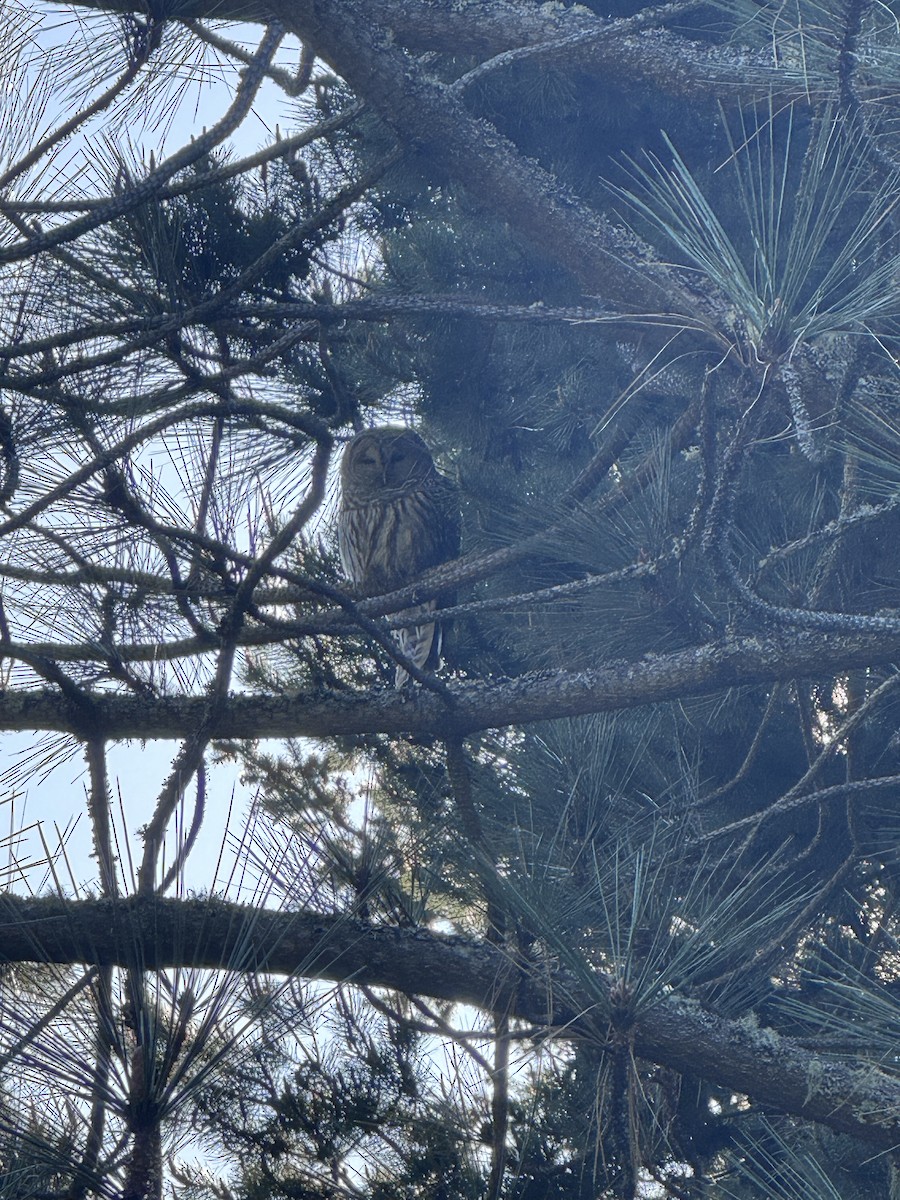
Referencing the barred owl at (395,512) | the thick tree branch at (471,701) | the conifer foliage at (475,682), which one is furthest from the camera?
the barred owl at (395,512)

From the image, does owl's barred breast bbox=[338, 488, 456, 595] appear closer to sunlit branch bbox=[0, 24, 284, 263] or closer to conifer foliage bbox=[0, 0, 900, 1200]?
conifer foliage bbox=[0, 0, 900, 1200]

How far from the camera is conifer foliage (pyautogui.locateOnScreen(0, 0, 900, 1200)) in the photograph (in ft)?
6.38

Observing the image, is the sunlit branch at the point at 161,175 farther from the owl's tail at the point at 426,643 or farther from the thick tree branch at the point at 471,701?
the owl's tail at the point at 426,643

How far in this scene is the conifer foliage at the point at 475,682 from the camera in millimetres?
1943

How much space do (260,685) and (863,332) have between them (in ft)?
7.78

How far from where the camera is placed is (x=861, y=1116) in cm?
221

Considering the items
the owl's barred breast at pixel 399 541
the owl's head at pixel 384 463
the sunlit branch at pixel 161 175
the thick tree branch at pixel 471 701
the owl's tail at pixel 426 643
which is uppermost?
the owl's head at pixel 384 463

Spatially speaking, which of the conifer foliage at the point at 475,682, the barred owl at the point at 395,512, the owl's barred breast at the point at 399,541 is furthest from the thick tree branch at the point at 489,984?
the owl's barred breast at the point at 399,541

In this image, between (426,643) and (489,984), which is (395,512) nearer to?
(426,643)

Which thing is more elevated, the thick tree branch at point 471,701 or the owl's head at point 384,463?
the owl's head at point 384,463

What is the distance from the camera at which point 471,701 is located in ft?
9.07

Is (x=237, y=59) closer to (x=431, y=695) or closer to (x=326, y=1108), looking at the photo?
(x=431, y=695)

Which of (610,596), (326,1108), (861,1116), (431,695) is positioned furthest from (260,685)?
(861,1116)

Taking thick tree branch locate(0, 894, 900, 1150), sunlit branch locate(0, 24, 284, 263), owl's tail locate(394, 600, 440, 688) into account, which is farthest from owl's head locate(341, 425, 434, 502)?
thick tree branch locate(0, 894, 900, 1150)
